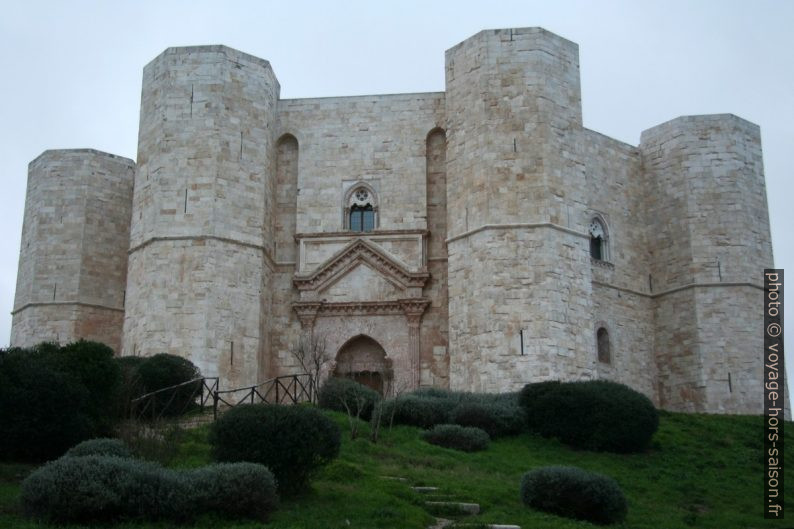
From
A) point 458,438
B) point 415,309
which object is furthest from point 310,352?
point 458,438

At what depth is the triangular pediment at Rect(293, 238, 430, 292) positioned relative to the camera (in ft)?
97.4

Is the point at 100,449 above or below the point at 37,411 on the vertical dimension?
below

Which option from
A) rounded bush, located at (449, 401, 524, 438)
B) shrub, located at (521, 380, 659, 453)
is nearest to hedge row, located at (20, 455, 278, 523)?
rounded bush, located at (449, 401, 524, 438)

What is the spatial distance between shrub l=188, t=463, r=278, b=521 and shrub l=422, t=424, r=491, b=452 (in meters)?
7.38

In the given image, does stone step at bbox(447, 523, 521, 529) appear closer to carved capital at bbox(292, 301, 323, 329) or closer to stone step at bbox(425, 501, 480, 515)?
stone step at bbox(425, 501, 480, 515)

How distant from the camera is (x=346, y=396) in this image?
2308cm

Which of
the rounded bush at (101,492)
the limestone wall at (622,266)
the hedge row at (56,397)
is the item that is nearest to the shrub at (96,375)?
the hedge row at (56,397)

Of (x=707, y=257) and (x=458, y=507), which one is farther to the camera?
(x=707, y=257)

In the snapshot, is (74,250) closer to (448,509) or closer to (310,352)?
(310,352)

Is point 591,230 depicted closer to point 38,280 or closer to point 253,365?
point 253,365

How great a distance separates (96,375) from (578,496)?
9.05m

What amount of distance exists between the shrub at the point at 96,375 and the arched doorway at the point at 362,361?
35.2ft

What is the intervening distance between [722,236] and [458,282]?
9260 millimetres

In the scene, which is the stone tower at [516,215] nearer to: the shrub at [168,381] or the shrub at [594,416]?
the shrub at [594,416]
